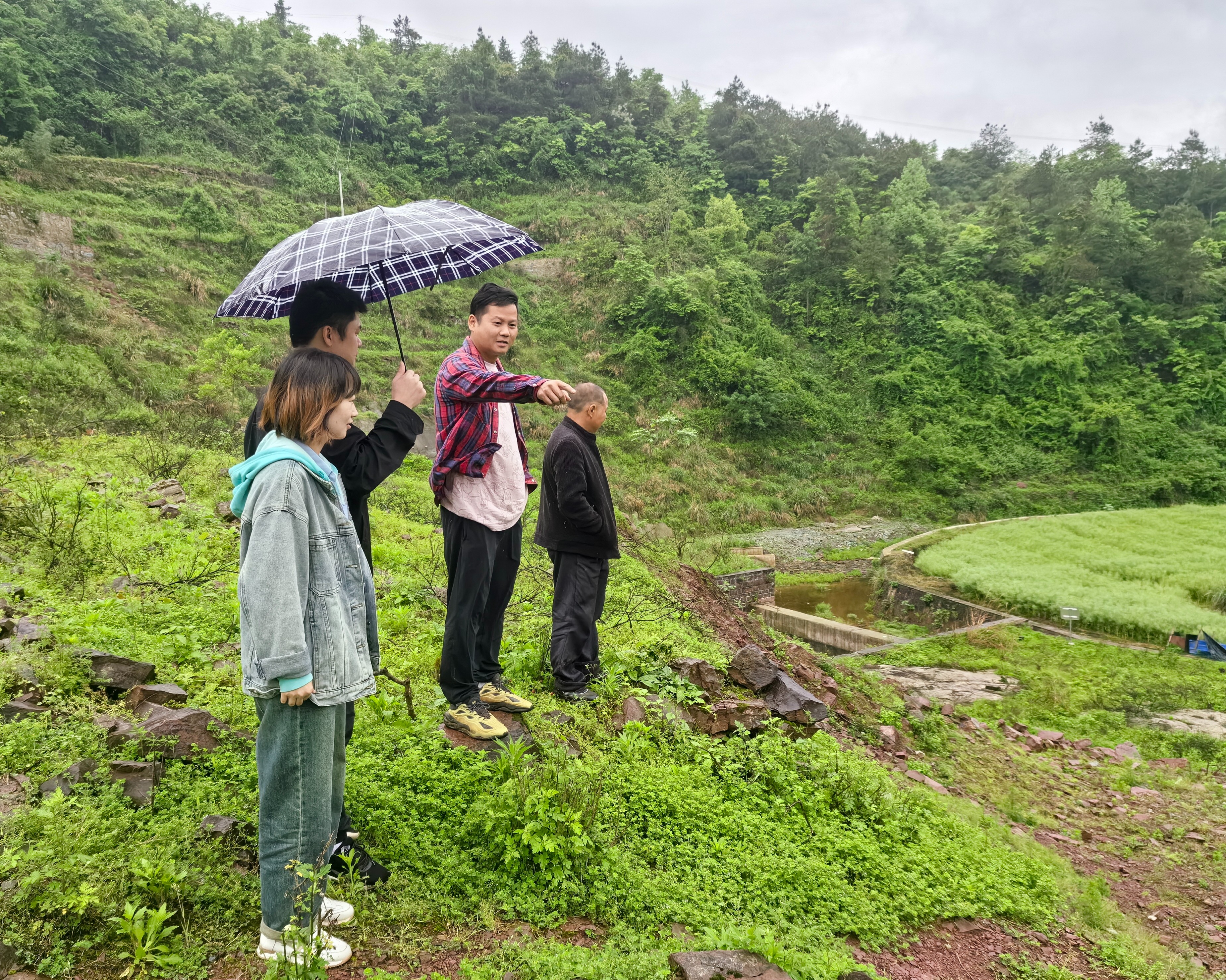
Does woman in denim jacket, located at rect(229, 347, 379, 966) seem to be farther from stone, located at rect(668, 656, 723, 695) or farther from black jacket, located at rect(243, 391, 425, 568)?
stone, located at rect(668, 656, 723, 695)

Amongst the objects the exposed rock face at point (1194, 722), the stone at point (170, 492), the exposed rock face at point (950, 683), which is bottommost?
the exposed rock face at point (950, 683)

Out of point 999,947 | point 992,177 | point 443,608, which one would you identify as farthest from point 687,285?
point 992,177

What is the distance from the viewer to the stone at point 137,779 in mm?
2412

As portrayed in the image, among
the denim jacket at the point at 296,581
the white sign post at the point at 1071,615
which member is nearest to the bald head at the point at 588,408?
the denim jacket at the point at 296,581

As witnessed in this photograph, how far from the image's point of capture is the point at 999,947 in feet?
9.78

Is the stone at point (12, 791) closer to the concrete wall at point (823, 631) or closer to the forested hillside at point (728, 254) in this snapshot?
the concrete wall at point (823, 631)

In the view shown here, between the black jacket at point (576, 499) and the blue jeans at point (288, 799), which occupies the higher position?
the black jacket at point (576, 499)

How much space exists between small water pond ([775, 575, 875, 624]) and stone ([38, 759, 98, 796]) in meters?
10.6

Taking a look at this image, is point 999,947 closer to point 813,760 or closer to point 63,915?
point 813,760

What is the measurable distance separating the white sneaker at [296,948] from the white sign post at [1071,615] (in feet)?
37.1

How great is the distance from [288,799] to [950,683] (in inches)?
323

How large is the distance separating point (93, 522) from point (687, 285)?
2187 centimetres

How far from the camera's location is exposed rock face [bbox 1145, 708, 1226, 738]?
276 inches

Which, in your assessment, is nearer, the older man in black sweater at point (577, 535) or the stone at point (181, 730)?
the stone at point (181, 730)
